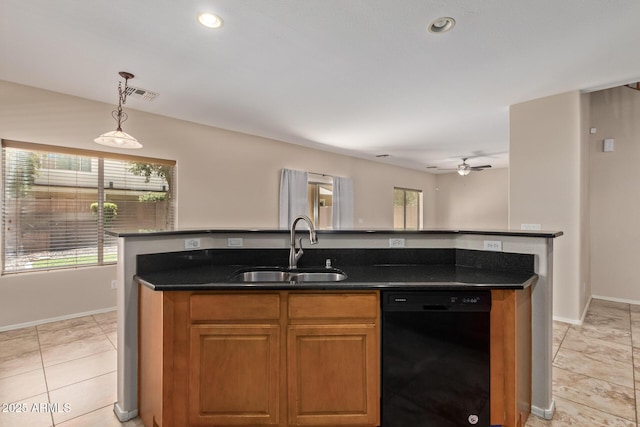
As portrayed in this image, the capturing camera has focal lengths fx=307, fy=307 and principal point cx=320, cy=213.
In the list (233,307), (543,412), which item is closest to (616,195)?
(543,412)

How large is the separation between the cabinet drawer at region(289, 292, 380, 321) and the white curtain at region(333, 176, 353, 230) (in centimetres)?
518

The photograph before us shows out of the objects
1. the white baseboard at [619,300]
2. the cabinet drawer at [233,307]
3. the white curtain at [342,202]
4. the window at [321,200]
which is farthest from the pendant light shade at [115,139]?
the white baseboard at [619,300]

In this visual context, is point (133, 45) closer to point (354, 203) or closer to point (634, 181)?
point (354, 203)

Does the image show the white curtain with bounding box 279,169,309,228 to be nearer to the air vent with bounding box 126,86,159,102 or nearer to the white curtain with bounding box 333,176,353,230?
the white curtain with bounding box 333,176,353,230

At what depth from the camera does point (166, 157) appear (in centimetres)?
433

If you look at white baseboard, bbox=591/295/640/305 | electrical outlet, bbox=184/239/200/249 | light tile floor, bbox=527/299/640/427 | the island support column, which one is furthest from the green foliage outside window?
white baseboard, bbox=591/295/640/305

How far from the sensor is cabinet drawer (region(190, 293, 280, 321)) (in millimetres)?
1634

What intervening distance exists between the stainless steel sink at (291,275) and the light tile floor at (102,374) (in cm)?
110

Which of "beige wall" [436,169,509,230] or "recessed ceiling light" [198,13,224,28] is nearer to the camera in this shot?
"recessed ceiling light" [198,13,224,28]

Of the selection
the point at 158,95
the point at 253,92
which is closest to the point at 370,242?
the point at 253,92

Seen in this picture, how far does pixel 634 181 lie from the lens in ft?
13.6

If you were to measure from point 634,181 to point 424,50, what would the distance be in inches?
153

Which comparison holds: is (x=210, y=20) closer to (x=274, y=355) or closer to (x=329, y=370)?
(x=274, y=355)

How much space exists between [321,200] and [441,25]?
4854 millimetres
